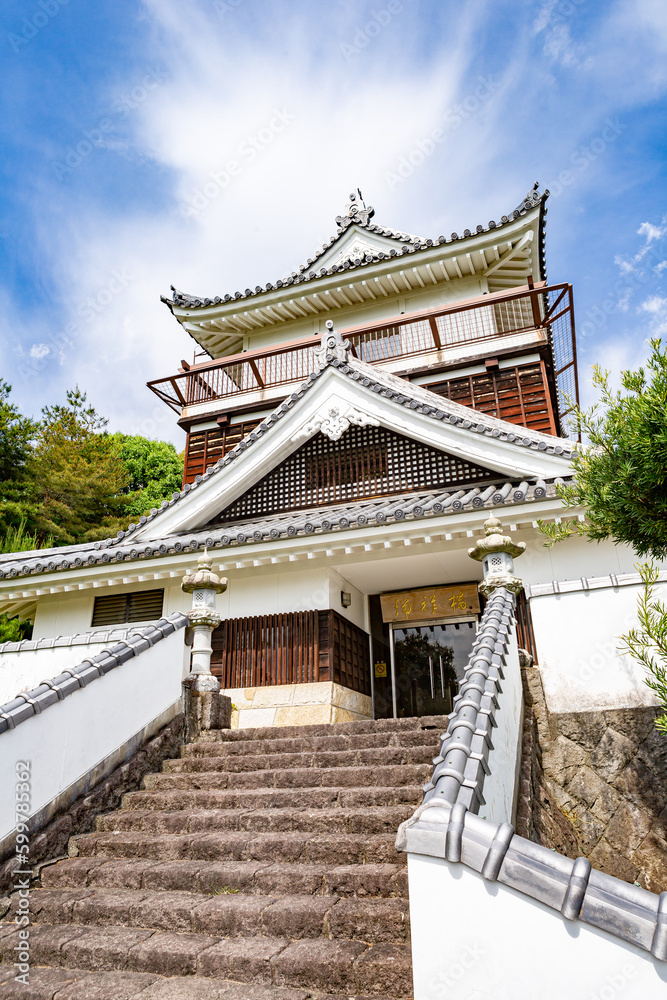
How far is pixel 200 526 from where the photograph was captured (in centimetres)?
1200

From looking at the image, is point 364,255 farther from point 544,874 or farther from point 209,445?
point 544,874

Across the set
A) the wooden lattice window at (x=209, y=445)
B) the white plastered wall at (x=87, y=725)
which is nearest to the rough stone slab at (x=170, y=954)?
the white plastered wall at (x=87, y=725)

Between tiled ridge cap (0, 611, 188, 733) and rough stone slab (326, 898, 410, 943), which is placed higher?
tiled ridge cap (0, 611, 188, 733)

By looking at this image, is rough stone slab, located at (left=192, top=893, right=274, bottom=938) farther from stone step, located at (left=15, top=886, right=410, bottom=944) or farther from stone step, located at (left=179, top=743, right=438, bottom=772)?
stone step, located at (left=179, top=743, right=438, bottom=772)

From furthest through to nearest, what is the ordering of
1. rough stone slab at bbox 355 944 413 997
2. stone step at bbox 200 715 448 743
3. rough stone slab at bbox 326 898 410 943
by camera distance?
1. stone step at bbox 200 715 448 743
2. rough stone slab at bbox 326 898 410 943
3. rough stone slab at bbox 355 944 413 997

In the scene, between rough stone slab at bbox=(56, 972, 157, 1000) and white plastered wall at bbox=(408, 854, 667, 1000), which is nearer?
white plastered wall at bbox=(408, 854, 667, 1000)

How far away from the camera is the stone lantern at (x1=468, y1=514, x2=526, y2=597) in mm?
7363

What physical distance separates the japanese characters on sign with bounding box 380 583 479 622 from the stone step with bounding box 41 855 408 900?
22.6 ft

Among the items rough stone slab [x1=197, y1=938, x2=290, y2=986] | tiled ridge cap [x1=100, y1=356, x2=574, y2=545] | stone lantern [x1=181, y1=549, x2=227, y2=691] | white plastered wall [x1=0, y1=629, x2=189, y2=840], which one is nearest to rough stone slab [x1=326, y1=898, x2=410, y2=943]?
rough stone slab [x1=197, y1=938, x2=290, y2=986]

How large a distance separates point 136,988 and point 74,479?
27011 millimetres

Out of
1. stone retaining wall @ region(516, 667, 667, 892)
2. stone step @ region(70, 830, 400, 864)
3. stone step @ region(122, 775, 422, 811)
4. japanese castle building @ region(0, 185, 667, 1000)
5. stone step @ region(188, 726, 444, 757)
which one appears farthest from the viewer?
stone step @ region(188, 726, 444, 757)

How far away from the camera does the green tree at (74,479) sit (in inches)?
1073

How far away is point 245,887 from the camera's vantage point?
14.0 ft

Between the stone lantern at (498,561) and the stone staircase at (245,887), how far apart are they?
6.79 ft
